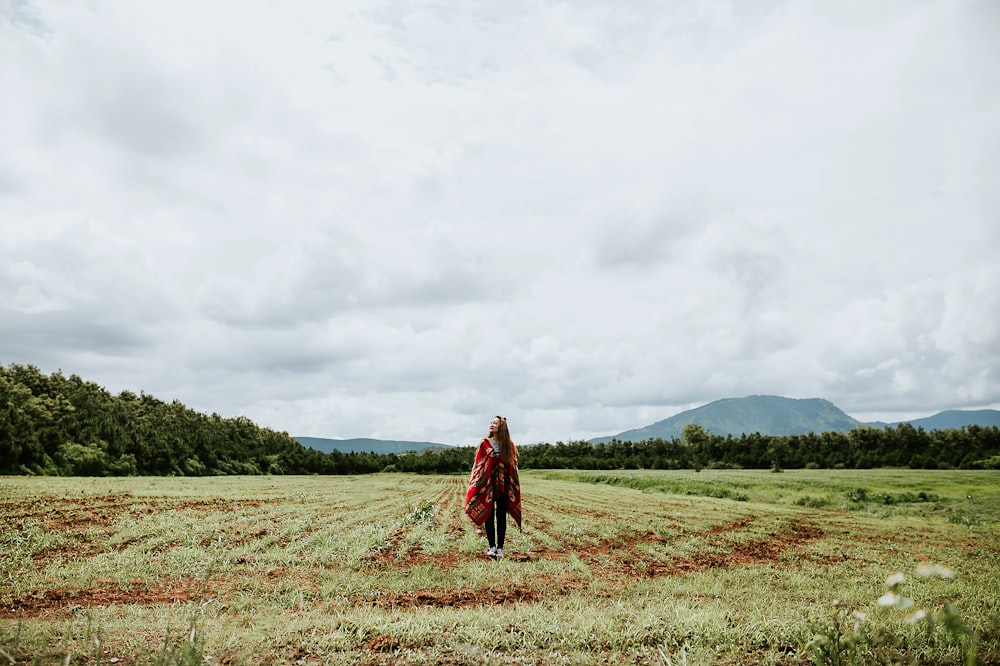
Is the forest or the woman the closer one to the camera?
the woman

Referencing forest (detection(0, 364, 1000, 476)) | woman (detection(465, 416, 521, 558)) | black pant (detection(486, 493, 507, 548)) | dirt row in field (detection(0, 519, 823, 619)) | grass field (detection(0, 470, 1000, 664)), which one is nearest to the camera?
grass field (detection(0, 470, 1000, 664))

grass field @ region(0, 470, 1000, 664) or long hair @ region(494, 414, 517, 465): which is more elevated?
long hair @ region(494, 414, 517, 465)

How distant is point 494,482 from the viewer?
12164mm

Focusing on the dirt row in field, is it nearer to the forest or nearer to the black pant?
the black pant

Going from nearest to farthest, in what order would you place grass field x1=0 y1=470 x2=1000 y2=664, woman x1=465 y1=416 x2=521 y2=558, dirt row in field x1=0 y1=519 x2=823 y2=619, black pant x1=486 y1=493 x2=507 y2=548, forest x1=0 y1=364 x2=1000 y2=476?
grass field x1=0 y1=470 x2=1000 y2=664 → dirt row in field x1=0 y1=519 x2=823 y2=619 → black pant x1=486 y1=493 x2=507 y2=548 → woman x1=465 y1=416 x2=521 y2=558 → forest x1=0 y1=364 x2=1000 y2=476

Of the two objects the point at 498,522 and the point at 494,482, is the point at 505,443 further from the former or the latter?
the point at 498,522

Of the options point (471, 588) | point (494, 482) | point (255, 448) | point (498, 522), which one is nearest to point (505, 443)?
point (494, 482)

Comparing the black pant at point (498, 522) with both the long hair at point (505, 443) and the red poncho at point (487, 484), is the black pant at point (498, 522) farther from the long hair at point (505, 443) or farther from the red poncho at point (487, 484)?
the long hair at point (505, 443)

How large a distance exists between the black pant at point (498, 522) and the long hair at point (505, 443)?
0.83m

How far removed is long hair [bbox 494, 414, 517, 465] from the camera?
39.9 ft

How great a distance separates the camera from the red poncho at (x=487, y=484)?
476 inches

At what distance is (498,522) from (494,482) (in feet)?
2.83

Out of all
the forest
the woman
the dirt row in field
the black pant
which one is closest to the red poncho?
the woman

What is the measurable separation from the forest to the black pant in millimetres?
45519
